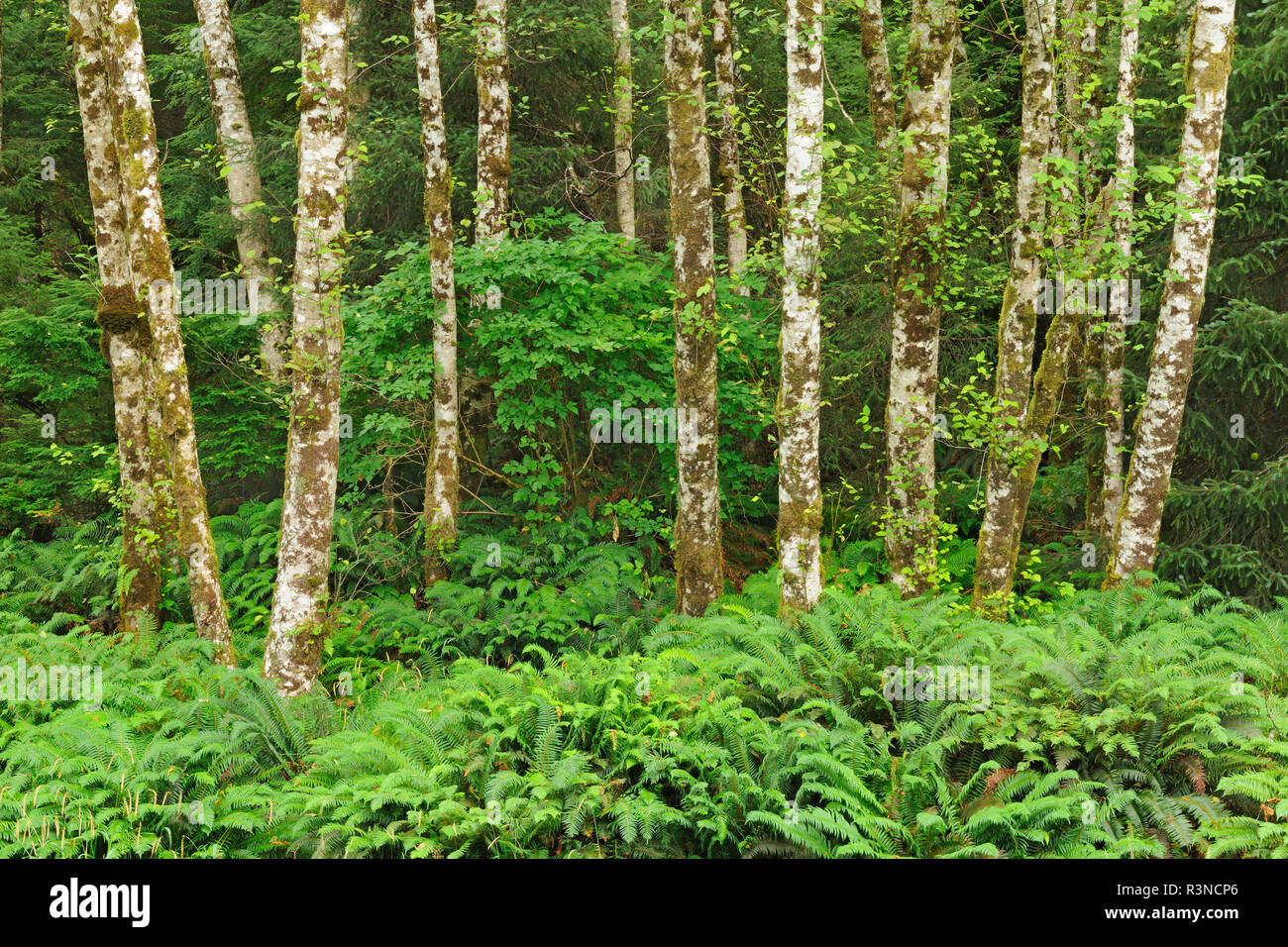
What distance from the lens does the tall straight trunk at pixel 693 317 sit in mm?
10555

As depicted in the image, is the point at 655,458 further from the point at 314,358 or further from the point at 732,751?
the point at 732,751

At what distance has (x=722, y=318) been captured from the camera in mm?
12453

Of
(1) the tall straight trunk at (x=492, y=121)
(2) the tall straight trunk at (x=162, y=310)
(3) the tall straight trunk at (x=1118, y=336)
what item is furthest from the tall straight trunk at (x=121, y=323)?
(3) the tall straight trunk at (x=1118, y=336)

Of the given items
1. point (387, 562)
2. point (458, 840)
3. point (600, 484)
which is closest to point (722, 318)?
point (600, 484)

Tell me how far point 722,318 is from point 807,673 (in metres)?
5.38

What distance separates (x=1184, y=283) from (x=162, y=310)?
394 inches

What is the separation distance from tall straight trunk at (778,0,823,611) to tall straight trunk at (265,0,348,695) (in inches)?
158

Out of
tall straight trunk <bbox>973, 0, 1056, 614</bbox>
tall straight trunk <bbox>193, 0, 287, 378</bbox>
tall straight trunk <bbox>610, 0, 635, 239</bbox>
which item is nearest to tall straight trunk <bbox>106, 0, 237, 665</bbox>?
tall straight trunk <bbox>193, 0, 287, 378</bbox>

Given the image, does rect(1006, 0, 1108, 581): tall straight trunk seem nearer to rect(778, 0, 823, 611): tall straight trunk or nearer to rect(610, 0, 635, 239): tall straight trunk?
rect(778, 0, 823, 611): tall straight trunk

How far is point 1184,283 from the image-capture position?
9.38 m

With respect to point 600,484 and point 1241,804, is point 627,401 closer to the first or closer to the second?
point 600,484

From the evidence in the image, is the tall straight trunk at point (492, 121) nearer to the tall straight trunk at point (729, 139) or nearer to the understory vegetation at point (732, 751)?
the tall straight trunk at point (729, 139)

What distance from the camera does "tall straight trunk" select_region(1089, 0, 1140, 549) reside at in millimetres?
10734

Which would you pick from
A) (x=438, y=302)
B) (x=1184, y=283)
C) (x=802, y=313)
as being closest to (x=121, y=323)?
(x=438, y=302)
